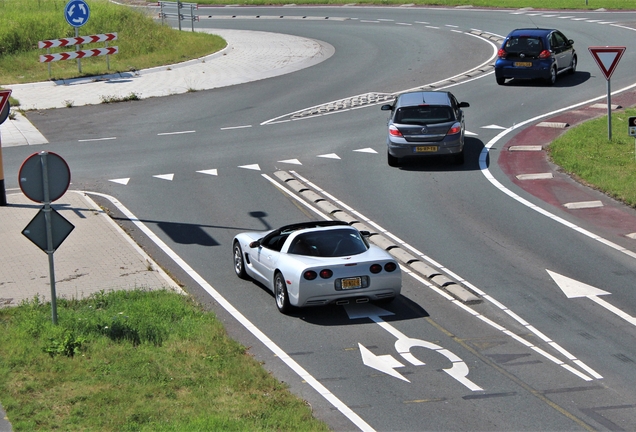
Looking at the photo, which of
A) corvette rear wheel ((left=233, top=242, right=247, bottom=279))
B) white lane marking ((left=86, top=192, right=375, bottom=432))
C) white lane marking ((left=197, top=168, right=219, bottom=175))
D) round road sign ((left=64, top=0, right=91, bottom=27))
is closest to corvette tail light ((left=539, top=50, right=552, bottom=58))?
white lane marking ((left=197, top=168, right=219, bottom=175))

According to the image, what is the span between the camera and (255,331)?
1366 cm

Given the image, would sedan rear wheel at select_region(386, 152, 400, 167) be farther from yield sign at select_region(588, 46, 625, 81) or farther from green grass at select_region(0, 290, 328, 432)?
green grass at select_region(0, 290, 328, 432)

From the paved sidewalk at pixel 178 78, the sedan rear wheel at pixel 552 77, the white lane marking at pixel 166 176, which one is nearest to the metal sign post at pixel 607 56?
the sedan rear wheel at pixel 552 77

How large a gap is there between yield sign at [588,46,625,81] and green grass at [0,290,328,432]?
46.7 ft

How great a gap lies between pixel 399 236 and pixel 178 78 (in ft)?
65.8

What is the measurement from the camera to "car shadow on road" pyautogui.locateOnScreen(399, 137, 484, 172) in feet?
77.7

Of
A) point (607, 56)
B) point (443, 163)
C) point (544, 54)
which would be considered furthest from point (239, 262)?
point (544, 54)

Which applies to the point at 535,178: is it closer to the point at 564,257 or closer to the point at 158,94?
the point at 564,257

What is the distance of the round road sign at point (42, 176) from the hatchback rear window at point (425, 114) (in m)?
12.3

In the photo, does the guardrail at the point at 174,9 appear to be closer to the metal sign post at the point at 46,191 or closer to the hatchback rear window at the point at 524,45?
the hatchback rear window at the point at 524,45

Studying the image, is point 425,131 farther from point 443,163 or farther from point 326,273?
point 326,273

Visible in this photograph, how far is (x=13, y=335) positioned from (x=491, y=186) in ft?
41.0

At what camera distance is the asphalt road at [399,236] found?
37.2 ft

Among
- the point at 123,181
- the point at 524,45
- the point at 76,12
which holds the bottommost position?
the point at 123,181
